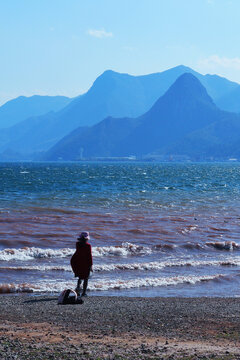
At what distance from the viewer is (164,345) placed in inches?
356

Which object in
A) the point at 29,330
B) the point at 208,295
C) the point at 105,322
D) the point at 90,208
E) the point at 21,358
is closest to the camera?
the point at 21,358

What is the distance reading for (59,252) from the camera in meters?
21.7

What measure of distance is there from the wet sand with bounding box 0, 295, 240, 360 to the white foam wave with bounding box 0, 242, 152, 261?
22.0ft

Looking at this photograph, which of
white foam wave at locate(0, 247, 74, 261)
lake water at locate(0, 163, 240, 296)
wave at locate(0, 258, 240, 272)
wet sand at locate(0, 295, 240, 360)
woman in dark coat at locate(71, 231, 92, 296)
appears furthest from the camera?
white foam wave at locate(0, 247, 74, 261)

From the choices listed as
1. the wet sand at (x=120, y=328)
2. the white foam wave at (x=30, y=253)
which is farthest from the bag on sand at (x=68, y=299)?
the white foam wave at (x=30, y=253)

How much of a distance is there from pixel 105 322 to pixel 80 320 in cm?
52

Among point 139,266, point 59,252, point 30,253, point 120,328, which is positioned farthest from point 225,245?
point 120,328

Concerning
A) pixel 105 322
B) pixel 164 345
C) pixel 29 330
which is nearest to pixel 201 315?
pixel 105 322

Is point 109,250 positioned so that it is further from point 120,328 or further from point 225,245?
point 120,328

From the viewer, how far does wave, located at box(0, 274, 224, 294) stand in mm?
15594

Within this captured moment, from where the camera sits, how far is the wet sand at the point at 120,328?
855cm

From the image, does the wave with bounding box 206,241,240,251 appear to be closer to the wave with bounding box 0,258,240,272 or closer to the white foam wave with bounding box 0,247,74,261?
the wave with bounding box 0,258,240,272

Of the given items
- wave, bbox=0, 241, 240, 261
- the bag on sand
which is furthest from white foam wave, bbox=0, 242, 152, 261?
the bag on sand

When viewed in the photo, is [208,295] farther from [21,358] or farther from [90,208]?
[90,208]
